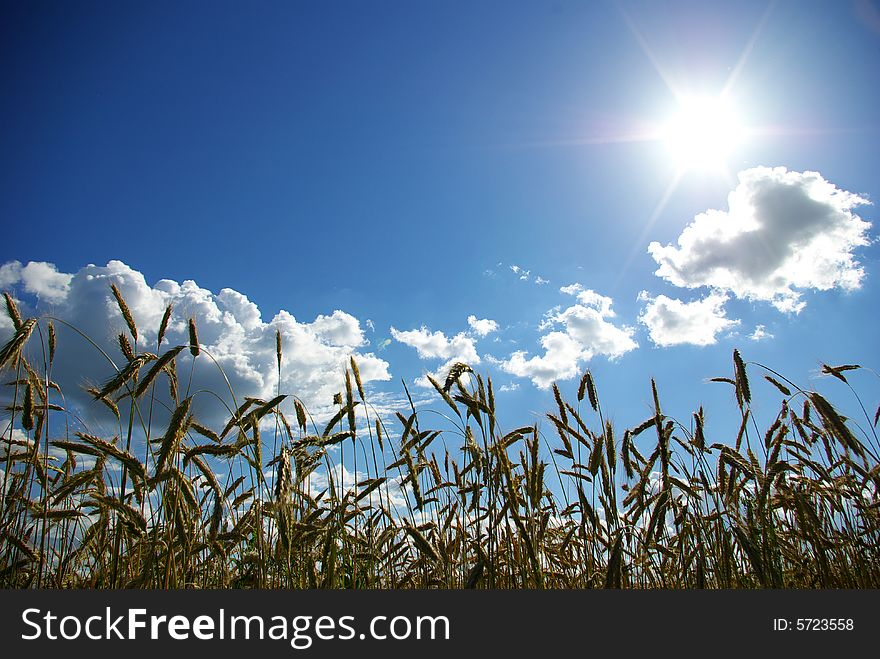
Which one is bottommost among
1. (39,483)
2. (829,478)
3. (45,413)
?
(829,478)

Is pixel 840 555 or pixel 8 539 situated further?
pixel 840 555

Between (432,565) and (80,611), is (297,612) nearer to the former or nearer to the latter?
(80,611)

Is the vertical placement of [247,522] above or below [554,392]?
below

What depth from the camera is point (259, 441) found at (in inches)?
151

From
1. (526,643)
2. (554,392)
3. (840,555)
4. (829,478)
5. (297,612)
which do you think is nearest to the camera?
(526,643)

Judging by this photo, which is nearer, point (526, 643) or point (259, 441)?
point (526, 643)

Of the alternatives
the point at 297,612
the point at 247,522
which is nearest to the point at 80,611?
the point at 297,612

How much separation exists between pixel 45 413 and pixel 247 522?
1863 mm

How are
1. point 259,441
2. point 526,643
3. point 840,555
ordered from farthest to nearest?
point 840,555, point 259,441, point 526,643

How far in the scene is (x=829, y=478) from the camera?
5.05 metres

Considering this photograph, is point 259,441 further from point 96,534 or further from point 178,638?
point 96,534

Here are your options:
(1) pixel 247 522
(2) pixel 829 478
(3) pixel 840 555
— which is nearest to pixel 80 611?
(1) pixel 247 522

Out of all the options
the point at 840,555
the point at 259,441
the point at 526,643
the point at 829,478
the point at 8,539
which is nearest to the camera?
the point at 526,643

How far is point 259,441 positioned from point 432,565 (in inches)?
74.0
